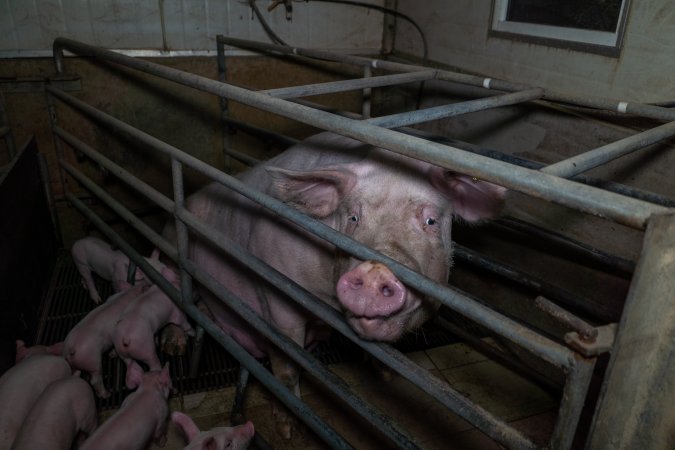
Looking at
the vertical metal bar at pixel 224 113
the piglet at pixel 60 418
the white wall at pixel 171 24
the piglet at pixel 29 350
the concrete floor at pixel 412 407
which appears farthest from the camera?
the vertical metal bar at pixel 224 113

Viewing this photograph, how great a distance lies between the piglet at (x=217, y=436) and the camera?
220cm

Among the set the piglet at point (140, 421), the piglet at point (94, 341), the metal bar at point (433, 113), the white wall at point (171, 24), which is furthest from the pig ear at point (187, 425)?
the white wall at point (171, 24)

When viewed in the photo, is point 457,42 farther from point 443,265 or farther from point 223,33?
point 443,265

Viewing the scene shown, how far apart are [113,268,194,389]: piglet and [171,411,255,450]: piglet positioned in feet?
2.21

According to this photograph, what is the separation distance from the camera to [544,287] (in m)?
2.45

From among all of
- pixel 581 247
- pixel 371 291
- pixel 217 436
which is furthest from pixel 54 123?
pixel 581 247

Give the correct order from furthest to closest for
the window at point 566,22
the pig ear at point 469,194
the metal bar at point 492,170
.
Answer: the window at point 566,22
the pig ear at point 469,194
the metal bar at point 492,170

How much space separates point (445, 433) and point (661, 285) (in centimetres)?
199

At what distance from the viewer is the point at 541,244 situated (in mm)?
3006

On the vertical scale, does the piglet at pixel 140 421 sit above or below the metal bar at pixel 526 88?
below

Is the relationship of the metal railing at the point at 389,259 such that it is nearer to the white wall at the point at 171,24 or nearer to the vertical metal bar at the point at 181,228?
the vertical metal bar at the point at 181,228

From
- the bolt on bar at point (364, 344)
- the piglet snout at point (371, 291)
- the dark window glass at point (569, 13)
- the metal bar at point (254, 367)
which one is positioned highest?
the dark window glass at point (569, 13)

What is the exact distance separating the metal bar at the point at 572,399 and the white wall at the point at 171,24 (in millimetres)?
3763

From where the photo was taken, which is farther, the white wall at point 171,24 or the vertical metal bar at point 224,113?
the vertical metal bar at point 224,113
